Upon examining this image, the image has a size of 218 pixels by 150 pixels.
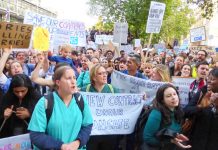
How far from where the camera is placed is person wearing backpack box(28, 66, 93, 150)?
9.94 feet

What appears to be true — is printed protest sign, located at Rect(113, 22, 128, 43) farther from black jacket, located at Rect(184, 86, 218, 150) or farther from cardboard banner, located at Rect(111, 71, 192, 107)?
black jacket, located at Rect(184, 86, 218, 150)

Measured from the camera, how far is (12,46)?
5.18m

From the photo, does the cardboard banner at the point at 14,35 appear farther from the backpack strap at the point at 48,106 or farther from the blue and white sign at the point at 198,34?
the blue and white sign at the point at 198,34

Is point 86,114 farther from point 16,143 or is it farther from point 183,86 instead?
point 183,86

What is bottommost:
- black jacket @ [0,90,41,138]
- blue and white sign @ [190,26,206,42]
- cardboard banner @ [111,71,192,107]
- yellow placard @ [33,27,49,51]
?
black jacket @ [0,90,41,138]

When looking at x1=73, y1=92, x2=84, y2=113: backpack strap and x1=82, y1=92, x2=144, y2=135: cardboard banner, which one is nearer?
x1=73, y1=92, x2=84, y2=113: backpack strap

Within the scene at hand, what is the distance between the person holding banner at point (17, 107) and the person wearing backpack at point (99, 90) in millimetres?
938

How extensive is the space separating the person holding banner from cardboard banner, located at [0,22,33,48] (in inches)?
51.5

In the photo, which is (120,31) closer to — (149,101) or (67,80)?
(149,101)

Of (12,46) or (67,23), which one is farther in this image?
(67,23)

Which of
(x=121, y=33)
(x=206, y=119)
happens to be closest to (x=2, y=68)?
(x=206, y=119)

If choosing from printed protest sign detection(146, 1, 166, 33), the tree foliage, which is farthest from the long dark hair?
the tree foliage

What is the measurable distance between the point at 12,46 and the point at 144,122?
221 cm

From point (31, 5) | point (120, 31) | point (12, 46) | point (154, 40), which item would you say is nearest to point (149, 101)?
point (12, 46)
